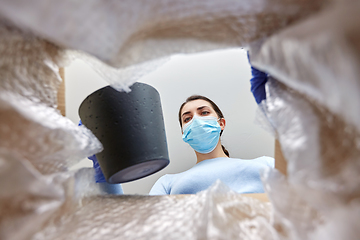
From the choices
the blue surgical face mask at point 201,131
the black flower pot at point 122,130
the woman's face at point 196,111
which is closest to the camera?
the black flower pot at point 122,130

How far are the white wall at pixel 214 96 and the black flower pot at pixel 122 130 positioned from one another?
950 mm

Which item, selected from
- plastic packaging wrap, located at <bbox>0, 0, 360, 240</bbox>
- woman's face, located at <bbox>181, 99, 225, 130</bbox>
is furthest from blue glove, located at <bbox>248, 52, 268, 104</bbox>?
woman's face, located at <bbox>181, 99, 225, 130</bbox>

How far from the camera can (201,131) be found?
869 millimetres

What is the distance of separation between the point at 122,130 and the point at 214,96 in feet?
3.39

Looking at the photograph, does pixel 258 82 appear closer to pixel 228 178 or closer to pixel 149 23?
pixel 149 23

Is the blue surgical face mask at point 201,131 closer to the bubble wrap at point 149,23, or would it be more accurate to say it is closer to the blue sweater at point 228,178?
the blue sweater at point 228,178

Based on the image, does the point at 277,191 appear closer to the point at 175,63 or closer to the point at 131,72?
the point at 131,72

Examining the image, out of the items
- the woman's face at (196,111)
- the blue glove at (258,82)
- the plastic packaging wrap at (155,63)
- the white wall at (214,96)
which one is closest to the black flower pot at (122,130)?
the plastic packaging wrap at (155,63)

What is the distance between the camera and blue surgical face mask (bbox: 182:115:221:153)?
2.84 feet

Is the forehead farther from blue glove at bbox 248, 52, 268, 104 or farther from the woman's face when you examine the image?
blue glove at bbox 248, 52, 268, 104

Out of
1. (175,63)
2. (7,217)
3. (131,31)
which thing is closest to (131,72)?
(131,31)

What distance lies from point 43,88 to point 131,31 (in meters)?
0.13

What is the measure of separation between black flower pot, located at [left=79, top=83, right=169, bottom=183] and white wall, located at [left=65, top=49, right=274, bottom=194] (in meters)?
0.95

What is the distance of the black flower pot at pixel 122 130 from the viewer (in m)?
0.31
